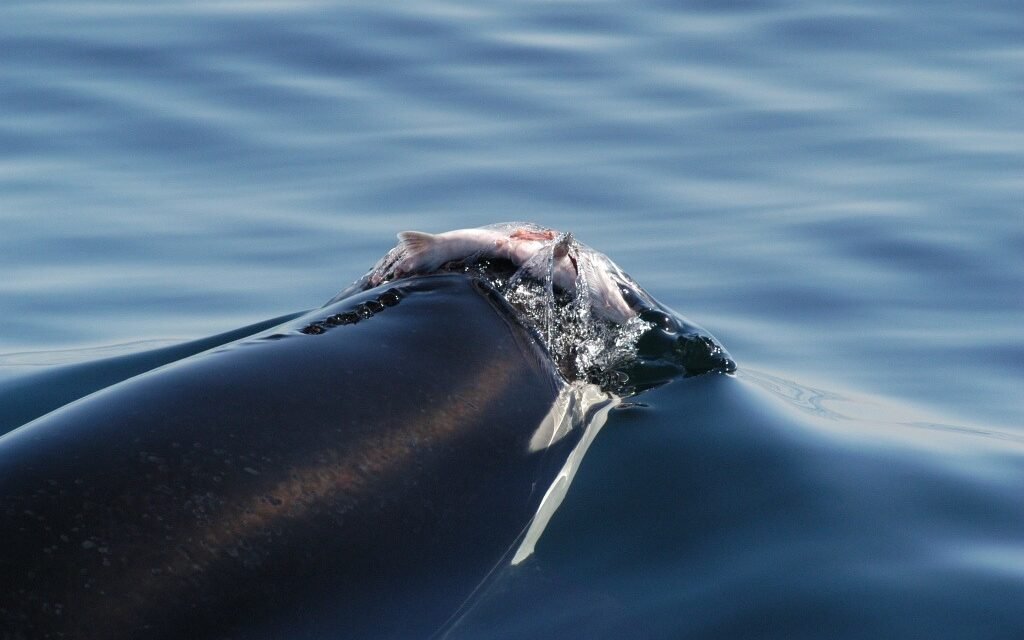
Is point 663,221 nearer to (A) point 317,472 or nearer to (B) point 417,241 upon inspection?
(B) point 417,241

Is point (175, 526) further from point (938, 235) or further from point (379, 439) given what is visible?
point (938, 235)

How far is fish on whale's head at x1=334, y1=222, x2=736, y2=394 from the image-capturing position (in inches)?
231

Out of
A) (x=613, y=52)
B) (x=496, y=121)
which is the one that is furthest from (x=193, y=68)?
(x=613, y=52)

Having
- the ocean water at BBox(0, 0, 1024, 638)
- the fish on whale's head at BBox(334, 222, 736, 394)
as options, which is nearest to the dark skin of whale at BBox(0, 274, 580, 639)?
the ocean water at BBox(0, 0, 1024, 638)

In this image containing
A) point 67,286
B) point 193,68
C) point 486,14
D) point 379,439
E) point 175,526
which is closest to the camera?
point 175,526

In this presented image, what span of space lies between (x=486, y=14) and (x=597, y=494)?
10471 millimetres

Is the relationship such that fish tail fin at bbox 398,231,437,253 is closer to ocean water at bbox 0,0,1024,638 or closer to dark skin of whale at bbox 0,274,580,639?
dark skin of whale at bbox 0,274,580,639

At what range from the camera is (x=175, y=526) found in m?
3.89

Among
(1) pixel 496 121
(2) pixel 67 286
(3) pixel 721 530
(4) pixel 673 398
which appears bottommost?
(3) pixel 721 530

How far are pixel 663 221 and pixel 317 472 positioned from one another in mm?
6571

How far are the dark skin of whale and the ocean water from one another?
0.40 m

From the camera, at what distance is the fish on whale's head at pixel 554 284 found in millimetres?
5879

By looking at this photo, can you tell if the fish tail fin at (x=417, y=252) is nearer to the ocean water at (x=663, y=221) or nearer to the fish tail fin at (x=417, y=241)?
the fish tail fin at (x=417, y=241)

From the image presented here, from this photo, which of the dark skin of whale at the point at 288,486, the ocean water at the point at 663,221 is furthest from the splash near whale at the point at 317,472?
the ocean water at the point at 663,221
